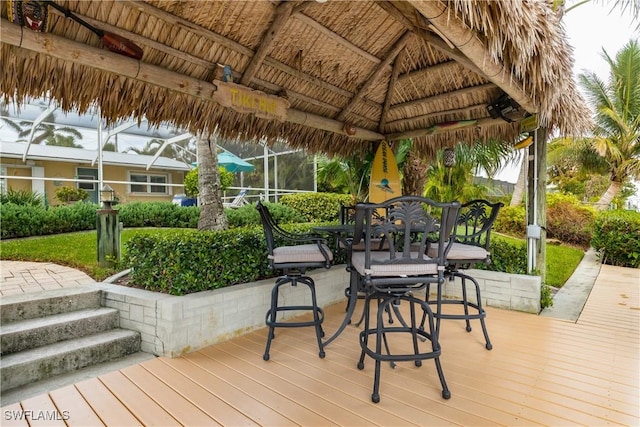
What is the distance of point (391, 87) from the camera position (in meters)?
4.59

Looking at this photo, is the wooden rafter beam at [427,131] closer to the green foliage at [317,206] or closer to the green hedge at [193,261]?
the green hedge at [193,261]

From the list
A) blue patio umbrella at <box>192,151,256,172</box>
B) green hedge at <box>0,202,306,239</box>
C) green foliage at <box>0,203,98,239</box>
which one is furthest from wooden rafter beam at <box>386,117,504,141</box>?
blue patio umbrella at <box>192,151,256,172</box>

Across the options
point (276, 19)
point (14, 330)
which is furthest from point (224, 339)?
point (276, 19)

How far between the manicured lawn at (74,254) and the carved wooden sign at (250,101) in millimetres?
2281

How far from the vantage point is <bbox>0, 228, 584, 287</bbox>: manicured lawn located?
14.3ft

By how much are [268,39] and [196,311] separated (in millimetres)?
2414

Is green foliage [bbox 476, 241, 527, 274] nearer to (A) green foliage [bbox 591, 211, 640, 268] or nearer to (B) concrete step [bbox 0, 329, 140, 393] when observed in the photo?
(B) concrete step [bbox 0, 329, 140, 393]

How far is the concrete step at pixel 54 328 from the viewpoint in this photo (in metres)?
2.36

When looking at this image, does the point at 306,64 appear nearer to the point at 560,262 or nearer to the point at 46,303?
the point at 46,303

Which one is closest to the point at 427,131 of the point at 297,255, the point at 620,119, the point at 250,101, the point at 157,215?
the point at 250,101

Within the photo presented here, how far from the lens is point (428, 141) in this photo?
5.46 meters

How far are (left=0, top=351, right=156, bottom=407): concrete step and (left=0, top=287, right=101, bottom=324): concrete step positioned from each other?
2.02 ft

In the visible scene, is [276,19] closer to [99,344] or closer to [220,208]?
[99,344]

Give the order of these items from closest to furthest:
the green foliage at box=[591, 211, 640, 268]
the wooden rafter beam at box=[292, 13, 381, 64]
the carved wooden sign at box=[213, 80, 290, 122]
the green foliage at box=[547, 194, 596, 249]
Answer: the wooden rafter beam at box=[292, 13, 381, 64], the carved wooden sign at box=[213, 80, 290, 122], the green foliage at box=[591, 211, 640, 268], the green foliage at box=[547, 194, 596, 249]
